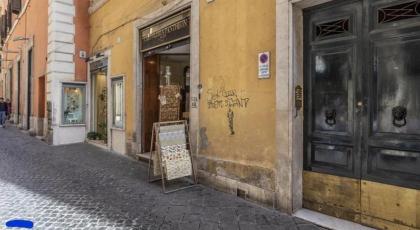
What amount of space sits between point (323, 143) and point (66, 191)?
3962 mm

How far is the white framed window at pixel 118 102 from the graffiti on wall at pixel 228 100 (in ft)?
13.6

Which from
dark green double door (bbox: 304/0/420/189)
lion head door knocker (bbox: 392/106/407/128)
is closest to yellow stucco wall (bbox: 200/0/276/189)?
dark green double door (bbox: 304/0/420/189)

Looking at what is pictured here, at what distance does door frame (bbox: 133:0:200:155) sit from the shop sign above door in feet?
0.37

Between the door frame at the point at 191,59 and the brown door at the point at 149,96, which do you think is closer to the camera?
the door frame at the point at 191,59

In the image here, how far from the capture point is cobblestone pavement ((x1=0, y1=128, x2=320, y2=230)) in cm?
384

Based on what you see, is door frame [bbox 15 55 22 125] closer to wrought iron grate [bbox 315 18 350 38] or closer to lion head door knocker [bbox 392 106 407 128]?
wrought iron grate [bbox 315 18 350 38]

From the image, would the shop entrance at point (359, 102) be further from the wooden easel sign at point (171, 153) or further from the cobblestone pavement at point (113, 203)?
the wooden easel sign at point (171, 153)

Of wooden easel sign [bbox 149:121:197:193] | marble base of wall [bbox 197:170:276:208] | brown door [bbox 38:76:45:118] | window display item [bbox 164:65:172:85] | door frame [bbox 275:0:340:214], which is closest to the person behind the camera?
door frame [bbox 275:0:340:214]

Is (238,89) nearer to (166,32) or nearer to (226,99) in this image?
(226,99)

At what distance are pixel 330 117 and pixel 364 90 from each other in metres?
0.53

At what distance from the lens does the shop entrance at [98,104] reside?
1111 centimetres

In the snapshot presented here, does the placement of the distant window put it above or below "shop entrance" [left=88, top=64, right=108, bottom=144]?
above

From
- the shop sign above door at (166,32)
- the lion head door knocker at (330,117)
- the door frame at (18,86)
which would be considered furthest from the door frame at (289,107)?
the door frame at (18,86)

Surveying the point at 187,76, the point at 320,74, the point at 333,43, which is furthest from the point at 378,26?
the point at 187,76
